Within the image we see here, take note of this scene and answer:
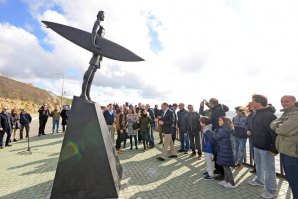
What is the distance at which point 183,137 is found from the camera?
30.7 feet

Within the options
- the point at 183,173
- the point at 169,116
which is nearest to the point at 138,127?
the point at 169,116

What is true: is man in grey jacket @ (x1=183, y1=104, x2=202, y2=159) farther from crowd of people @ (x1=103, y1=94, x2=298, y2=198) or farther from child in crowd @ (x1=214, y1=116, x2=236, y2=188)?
child in crowd @ (x1=214, y1=116, x2=236, y2=188)

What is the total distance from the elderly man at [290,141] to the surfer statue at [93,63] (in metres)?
4.18

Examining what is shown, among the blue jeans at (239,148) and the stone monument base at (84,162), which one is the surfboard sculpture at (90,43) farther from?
the blue jeans at (239,148)

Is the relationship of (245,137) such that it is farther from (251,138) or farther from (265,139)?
(265,139)

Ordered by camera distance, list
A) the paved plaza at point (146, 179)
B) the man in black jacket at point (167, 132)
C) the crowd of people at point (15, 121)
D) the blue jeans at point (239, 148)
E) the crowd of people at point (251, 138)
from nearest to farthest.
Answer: the crowd of people at point (251, 138), the paved plaza at point (146, 179), the blue jeans at point (239, 148), the man in black jacket at point (167, 132), the crowd of people at point (15, 121)

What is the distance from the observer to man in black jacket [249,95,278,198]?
4.57 meters

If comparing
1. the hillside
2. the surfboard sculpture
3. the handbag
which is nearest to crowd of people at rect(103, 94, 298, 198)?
the handbag

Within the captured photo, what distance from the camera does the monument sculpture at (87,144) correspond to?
4.60 metres

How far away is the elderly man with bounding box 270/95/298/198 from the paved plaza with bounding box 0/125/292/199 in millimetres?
1150

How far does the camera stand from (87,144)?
485 centimetres

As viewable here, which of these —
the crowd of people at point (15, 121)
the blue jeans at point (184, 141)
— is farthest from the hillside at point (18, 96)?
the blue jeans at point (184, 141)

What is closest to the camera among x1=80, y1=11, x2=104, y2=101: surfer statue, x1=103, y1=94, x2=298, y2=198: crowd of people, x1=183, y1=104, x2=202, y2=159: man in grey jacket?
x1=103, y1=94, x2=298, y2=198: crowd of people

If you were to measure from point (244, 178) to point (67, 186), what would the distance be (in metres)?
4.49
